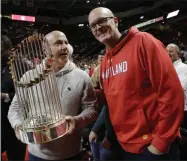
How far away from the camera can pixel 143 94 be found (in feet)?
4.20

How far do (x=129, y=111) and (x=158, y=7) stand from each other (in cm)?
1113

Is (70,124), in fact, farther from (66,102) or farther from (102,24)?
(102,24)

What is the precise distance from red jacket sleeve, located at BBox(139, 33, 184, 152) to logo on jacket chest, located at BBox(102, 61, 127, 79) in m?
0.12

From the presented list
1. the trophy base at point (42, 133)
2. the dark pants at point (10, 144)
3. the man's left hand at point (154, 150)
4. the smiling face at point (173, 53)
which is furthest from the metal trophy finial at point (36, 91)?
the smiling face at point (173, 53)

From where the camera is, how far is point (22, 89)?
117 centimetres

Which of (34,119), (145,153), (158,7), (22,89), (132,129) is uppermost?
(158,7)

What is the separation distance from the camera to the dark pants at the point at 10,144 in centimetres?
206

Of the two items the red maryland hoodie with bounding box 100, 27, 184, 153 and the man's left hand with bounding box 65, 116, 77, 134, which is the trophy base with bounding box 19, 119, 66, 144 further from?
the red maryland hoodie with bounding box 100, 27, 184, 153

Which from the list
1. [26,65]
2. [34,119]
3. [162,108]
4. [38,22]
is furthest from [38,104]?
[38,22]

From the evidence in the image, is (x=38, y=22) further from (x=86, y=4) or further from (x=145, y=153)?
(x=145, y=153)

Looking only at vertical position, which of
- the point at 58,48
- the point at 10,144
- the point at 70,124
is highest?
the point at 58,48

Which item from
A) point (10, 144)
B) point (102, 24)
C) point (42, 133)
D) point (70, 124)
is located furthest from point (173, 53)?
point (42, 133)

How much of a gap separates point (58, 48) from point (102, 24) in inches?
10.1

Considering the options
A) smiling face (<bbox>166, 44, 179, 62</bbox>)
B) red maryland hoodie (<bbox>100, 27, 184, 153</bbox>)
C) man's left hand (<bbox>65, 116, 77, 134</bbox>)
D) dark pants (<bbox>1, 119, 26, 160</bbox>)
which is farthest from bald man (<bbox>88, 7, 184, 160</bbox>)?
smiling face (<bbox>166, 44, 179, 62</bbox>)
